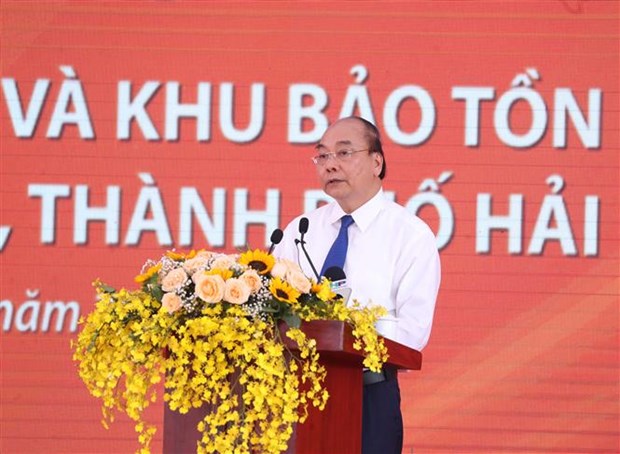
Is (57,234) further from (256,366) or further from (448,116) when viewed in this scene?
(256,366)

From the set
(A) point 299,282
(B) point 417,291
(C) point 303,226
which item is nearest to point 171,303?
(A) point 299,282

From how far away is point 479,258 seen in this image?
16.3ft

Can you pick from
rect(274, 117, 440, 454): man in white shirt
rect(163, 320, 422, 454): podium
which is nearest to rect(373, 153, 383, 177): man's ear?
rect(274, 117, 440, 454): man in white shirt

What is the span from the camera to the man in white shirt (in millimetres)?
3182

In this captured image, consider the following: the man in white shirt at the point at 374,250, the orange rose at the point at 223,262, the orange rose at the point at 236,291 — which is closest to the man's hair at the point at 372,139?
the man in white shirt at the point at 374,250

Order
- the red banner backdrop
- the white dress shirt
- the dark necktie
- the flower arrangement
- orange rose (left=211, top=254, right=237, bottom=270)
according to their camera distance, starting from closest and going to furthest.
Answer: the flower arrangement < orange rose (left=211, top=254, right=237, bottom=270) < the white dress shirt < the dark necktie < the red banner backdrop

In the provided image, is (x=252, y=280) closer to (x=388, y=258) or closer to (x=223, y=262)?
(x=223, y=262)

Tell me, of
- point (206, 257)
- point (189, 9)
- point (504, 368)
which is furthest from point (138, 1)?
point (206, 257)

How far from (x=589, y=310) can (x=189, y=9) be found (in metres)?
2.05

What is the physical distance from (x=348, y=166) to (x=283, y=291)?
88 cm

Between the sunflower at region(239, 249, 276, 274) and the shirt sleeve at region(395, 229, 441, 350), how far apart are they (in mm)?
568

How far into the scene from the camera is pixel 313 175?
5.02m

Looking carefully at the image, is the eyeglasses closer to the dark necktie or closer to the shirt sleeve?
the dark necktie

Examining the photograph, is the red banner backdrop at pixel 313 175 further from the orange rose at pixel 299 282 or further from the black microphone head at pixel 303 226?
the orange rose at pixel 299 282
